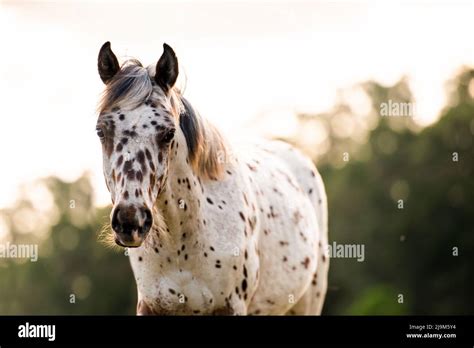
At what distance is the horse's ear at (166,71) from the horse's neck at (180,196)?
31 cm

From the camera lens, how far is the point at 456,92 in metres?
31.6

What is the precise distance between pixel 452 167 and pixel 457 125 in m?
1.88

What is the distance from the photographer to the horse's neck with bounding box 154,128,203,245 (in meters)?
5.74

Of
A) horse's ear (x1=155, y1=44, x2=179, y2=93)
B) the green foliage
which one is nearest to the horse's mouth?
horse's ear (x1=155, y1=44, x2=179, y2=93)

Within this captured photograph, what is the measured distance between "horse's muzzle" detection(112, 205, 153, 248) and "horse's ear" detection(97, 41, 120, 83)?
107 centimetres

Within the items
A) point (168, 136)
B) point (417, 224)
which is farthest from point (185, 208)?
point (417, 224)

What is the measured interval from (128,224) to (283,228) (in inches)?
90.1

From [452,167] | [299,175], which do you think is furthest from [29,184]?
[299,175]

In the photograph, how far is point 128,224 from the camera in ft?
16.7

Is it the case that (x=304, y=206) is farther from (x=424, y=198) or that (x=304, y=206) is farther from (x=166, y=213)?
(x=424, y=198)

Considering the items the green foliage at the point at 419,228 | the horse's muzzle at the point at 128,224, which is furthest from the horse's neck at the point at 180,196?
the green foliage at the point at 419,228

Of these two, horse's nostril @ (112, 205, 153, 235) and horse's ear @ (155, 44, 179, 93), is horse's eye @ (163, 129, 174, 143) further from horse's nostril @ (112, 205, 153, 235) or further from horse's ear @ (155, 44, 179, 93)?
horse's nostril @ (112, 205, 153, 235)

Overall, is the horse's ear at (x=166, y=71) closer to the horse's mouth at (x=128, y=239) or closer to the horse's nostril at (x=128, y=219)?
the horse's nostril at (x=128, y=219)

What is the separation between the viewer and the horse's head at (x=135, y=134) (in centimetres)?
512
